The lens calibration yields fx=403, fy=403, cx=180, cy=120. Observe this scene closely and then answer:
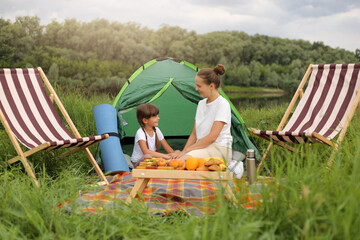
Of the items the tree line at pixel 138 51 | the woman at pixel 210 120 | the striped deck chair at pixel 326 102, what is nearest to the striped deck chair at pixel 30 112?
the woman at pixel 210 120

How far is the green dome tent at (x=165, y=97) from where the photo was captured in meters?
4.59

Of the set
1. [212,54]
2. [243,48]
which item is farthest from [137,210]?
[243,48]

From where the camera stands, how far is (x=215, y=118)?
3.45 m

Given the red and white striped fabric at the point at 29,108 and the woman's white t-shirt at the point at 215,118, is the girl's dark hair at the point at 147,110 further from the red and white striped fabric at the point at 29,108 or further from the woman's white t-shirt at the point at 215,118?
the red and white striped fabric at the point at 29,108

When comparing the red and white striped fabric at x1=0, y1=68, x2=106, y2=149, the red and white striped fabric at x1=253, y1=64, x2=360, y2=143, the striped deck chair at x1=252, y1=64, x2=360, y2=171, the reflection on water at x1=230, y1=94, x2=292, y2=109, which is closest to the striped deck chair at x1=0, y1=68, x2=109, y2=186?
the red and white striped fabric at x1=0, y1=68, x2=106, y2=149

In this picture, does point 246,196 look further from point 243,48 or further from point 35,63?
point 243,48

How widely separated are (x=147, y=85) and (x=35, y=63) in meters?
25.4

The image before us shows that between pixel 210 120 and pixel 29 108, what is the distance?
1.73 meters

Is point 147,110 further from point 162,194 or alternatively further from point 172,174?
point 172,174

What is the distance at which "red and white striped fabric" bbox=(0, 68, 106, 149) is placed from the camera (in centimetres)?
359

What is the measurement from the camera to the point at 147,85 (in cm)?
466

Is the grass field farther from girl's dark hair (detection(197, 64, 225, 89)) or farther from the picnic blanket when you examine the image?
girl's dark hair (detection(197, 64, 225, 89))

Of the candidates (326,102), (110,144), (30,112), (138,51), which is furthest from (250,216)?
(138,51)

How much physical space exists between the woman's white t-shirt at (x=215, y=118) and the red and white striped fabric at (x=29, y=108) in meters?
0.89
